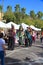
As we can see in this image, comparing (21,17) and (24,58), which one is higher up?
(21,17)

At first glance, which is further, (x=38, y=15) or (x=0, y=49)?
(x=38, y=15)

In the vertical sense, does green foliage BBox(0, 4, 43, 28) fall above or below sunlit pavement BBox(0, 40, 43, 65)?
above

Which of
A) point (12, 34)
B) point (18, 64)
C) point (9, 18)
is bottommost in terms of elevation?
point (18, 64)

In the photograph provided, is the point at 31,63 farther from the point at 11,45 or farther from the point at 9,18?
the point at 9,18

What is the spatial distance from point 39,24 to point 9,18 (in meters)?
42.3

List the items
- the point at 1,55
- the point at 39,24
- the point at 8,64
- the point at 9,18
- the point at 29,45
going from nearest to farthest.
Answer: the point at 1,55, the point at 8,64, the point at 29,45, the point at 9,18, the point at 39,24

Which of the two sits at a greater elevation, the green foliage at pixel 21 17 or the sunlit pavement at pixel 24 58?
the green foliage at pixel 21 17

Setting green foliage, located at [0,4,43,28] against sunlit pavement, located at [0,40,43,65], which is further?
green foliage, located at [0,4,43,28]

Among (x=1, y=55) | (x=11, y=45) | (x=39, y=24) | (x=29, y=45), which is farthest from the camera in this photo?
(x=39, y=24)

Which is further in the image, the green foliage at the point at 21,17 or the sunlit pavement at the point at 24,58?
the green foliage at the point at 21,17

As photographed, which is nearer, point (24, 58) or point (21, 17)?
point (24, 58)

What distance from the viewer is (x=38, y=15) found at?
141625 millimetres

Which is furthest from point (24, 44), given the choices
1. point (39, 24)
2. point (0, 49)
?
point (39, 24)

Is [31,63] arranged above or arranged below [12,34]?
below
